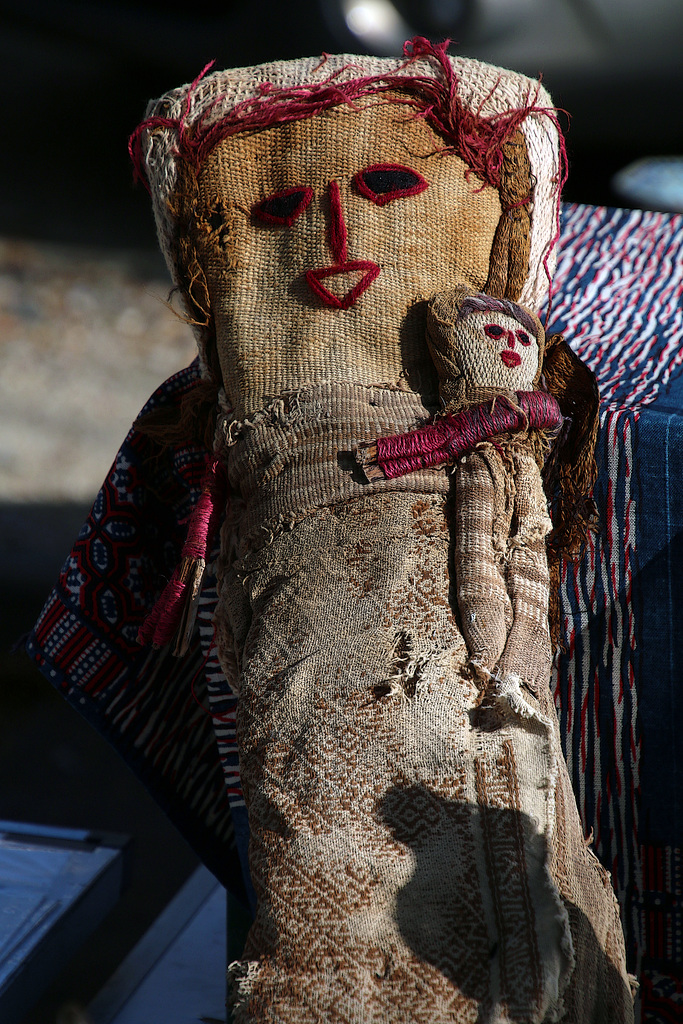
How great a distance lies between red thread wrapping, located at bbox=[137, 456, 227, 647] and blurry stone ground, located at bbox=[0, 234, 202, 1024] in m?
1.68

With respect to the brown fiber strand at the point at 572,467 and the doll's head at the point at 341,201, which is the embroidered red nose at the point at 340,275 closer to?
the doll's head at the point at 341,201

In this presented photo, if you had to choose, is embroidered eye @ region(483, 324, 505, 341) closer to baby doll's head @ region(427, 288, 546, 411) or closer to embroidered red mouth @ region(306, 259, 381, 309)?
baby doll's head @ region(427, 288, 546, 411)

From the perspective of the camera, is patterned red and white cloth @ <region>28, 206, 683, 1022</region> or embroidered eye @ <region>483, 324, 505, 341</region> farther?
patterned red and white cloth @ <region>28, 206, 683, 1022</region>

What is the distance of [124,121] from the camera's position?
335 cm

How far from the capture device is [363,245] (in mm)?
870

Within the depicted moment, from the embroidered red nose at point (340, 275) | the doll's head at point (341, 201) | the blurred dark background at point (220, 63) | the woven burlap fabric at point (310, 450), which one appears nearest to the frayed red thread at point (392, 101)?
the doll's head at point (341, 201)

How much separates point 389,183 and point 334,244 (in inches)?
3.4

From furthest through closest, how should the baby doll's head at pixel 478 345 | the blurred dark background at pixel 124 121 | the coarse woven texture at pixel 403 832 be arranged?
the blurred dark background at pixel 124 121
the baby doll's head at pixel 478 345
the coarse woven texture at pixel 403 832

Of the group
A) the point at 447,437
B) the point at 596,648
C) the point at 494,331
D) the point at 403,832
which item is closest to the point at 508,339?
the point at 494,331

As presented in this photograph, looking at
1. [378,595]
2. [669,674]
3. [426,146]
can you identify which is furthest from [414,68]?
[669,674]

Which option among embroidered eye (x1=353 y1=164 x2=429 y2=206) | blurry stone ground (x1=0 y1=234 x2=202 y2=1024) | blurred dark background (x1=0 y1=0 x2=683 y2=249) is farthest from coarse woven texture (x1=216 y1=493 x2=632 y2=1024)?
blurred dark background (x1=0 y1=0 x2=683 y2=249)

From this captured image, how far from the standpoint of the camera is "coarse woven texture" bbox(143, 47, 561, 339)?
0.90 metres

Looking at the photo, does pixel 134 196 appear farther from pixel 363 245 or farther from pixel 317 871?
pixel 317 871

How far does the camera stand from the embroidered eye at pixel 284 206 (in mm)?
879
